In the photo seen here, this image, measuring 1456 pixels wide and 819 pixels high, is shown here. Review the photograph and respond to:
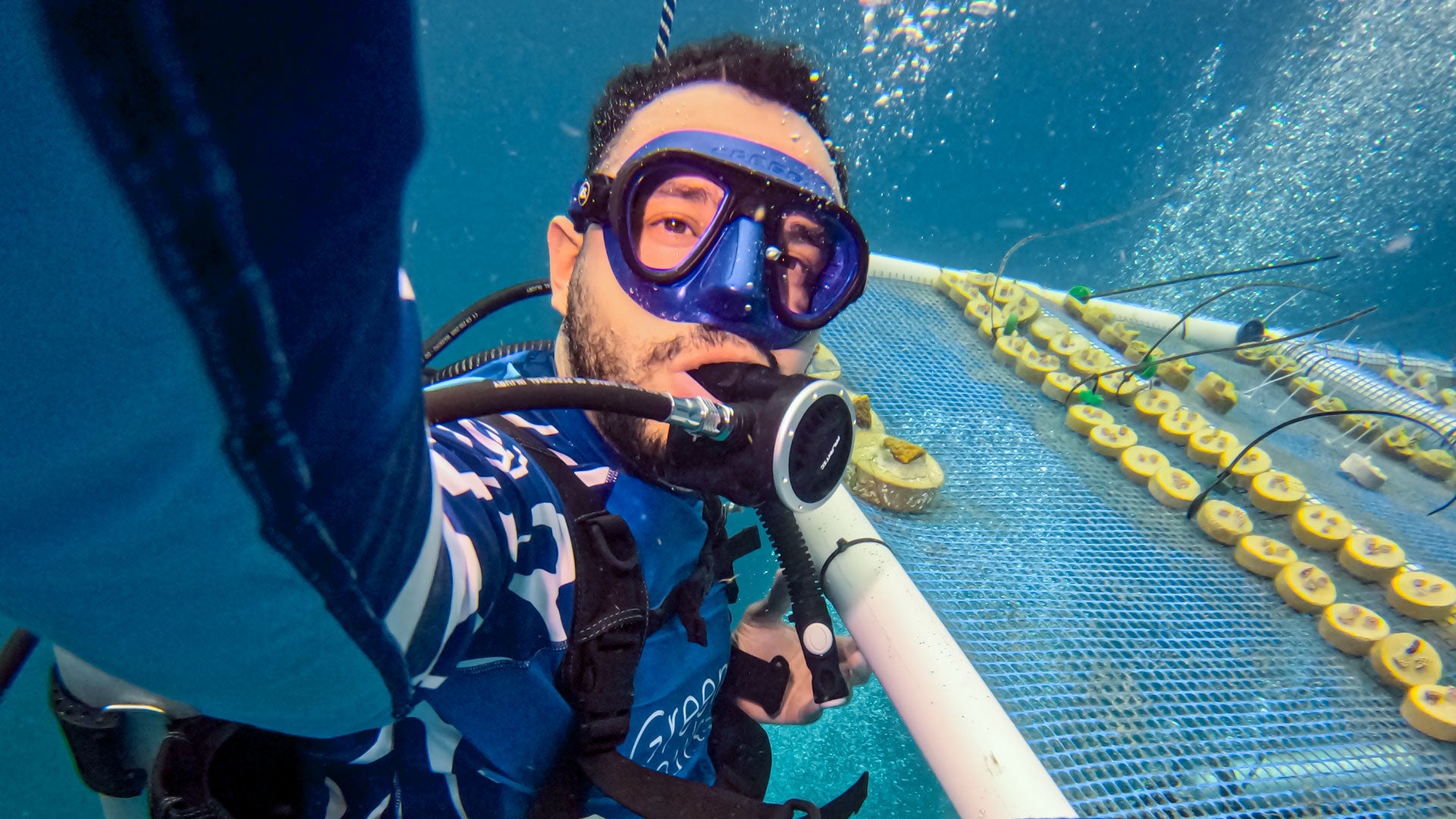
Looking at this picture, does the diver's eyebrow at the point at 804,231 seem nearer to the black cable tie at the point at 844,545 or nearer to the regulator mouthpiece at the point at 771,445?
the regulator mouthpiece at the point at 771,445

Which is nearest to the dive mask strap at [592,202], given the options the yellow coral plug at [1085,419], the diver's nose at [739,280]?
the diver's nose at [739,280]

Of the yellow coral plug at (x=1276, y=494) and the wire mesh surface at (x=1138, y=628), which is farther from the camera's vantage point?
the yellow coral plug at (x=1276, y=494)

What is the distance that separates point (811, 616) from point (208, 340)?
4.99ft

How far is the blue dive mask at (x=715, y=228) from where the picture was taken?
53.1 inches

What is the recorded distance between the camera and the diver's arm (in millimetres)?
180

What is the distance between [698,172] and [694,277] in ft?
0.84

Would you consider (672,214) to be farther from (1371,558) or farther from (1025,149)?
(1025,149)

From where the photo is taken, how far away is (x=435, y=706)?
2.99ft

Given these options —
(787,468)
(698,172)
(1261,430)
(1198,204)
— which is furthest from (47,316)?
(1198,204)

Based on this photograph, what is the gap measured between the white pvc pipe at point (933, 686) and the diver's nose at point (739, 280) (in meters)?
0.65

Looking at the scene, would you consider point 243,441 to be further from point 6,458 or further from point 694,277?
point 694,277

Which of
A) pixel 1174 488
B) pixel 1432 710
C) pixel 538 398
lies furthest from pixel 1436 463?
pixel 538 398

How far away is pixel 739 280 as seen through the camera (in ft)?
→ 4.47

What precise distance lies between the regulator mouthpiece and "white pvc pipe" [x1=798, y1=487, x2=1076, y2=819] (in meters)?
0.38
